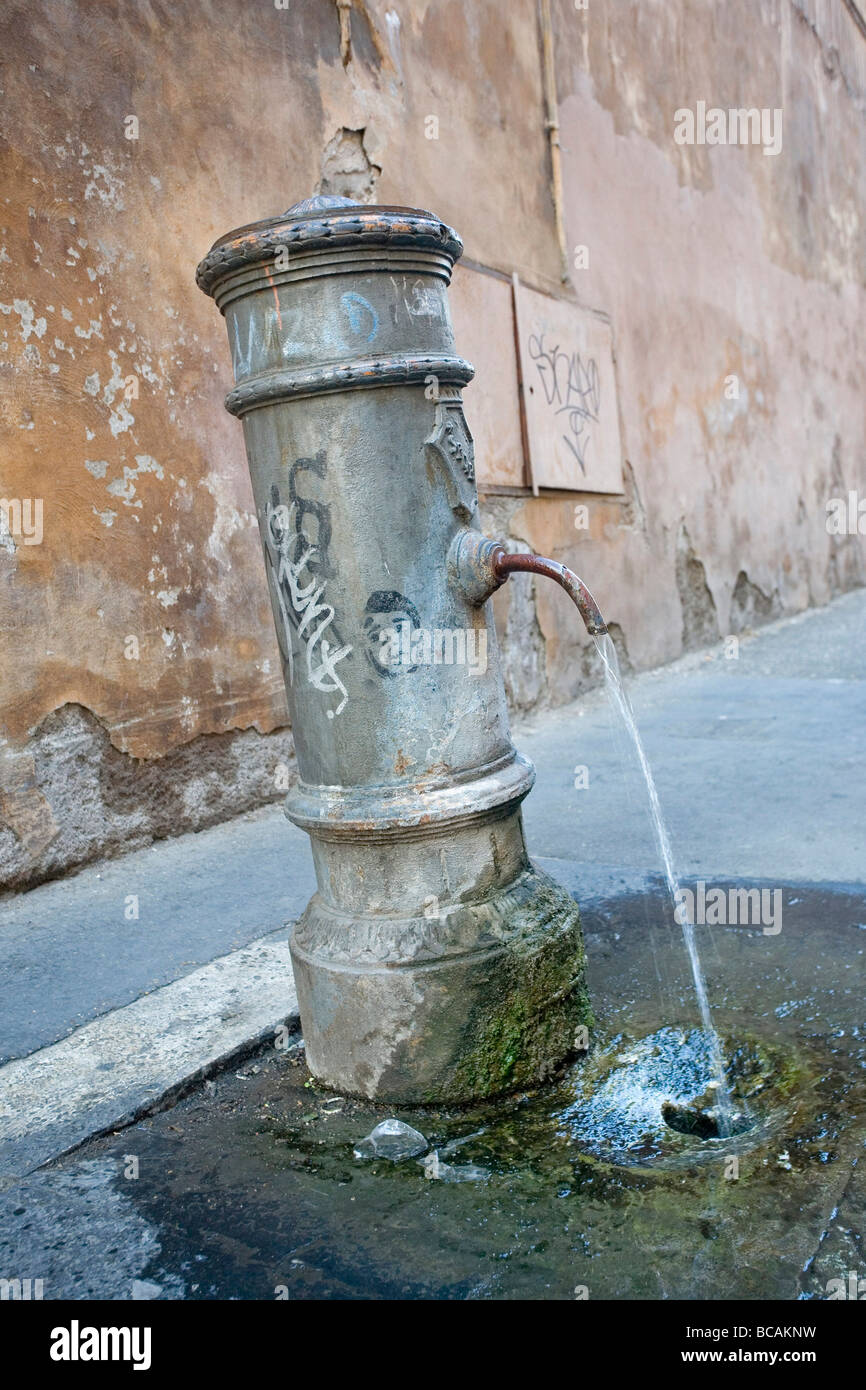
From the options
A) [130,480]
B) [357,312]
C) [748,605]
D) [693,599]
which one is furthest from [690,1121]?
[748,605]

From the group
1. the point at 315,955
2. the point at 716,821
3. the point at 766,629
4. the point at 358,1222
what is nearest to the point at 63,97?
the point at 315,955

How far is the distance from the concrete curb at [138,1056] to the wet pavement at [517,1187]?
0.04 m

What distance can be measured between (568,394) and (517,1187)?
4.57m

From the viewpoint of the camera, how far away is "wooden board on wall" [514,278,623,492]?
529cm

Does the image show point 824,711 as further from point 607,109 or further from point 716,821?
point 607,109

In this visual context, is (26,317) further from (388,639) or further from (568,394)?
(568,394)

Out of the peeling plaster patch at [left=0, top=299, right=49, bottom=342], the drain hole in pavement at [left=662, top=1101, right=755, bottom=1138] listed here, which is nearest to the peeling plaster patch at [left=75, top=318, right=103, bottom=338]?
the peeling plaster patch at [left=0, top=299, right=49, bottom=342]

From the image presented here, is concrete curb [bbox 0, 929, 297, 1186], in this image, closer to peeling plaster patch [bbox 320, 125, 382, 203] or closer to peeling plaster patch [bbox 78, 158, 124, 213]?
peeling plaster patch [bbox 78, 158, 124, 213]

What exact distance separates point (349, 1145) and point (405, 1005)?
0.77ft

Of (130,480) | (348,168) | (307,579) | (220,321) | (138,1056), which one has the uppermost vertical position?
(348,168)

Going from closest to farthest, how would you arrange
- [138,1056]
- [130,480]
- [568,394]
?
[138,1056]
[130,480]
[568,394]

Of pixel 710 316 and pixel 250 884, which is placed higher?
pixel 710 316

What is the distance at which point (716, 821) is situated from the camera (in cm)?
337

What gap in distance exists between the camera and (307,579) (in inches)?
74.4
